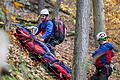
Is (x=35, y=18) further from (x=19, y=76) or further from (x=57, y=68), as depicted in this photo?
(x=19, y=76)

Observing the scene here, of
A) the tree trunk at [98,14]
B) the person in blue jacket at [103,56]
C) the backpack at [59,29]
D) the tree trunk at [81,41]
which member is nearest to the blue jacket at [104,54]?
the person in blue jacket at [103,56]

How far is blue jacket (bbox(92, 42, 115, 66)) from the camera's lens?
820 centimetres

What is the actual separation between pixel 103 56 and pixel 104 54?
92mm

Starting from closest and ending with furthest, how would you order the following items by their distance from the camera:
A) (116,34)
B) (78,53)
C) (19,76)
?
(19,76) < (78,53) < (116,34)

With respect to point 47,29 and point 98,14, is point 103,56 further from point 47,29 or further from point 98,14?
point 98,14

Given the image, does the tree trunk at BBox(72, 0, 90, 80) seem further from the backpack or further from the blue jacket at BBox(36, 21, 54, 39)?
the blue jacket at BBox(36, 21, 54, 39)

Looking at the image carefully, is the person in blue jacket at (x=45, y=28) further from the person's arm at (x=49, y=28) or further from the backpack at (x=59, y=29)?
the backpack at (x=59, y=29)

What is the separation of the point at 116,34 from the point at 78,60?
9955 millimetres

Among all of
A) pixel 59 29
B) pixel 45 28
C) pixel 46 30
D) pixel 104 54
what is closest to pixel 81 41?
pixel 104 54

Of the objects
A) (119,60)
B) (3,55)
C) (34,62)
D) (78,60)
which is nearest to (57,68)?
(34,62)

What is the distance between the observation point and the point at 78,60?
771 centimetres

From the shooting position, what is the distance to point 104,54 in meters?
8.27

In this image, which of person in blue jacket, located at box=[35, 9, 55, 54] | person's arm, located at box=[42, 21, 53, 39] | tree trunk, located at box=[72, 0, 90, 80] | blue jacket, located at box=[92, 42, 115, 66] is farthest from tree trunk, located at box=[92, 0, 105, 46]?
tree trunk, located at box=[72, 0, 90, 80]

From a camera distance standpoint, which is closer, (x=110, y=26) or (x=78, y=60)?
(x=78, y=60)
